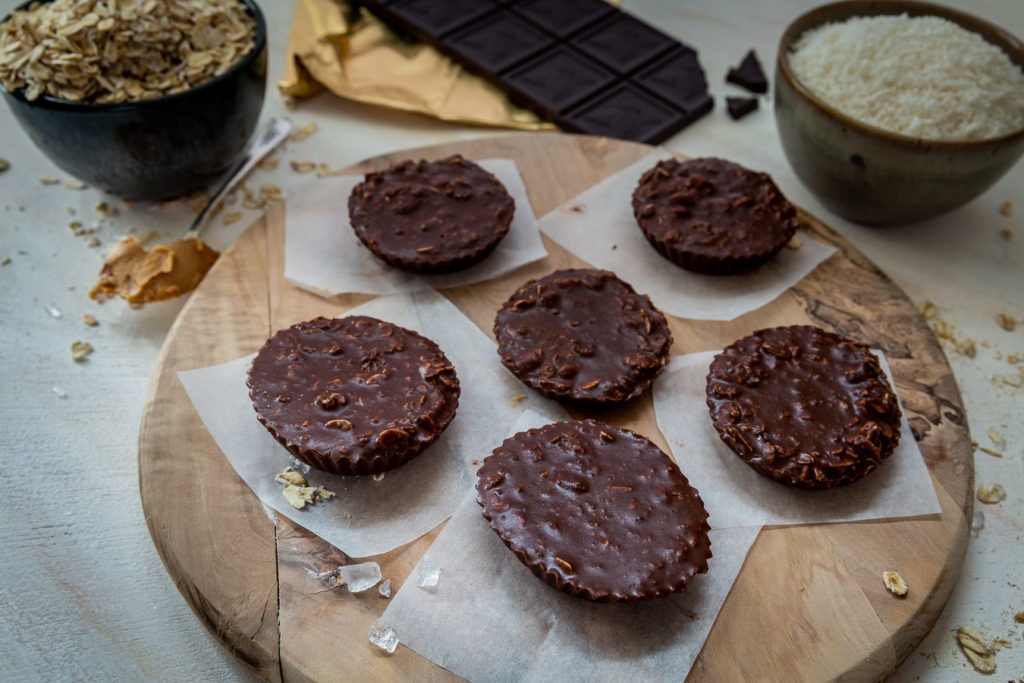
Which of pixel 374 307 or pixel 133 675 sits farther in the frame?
pixel 374 307

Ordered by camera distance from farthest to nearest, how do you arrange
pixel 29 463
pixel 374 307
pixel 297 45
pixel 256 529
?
1. pixel 297 45
2. pixel 374 307
3. pixel 29 463
4. pixel 256 529

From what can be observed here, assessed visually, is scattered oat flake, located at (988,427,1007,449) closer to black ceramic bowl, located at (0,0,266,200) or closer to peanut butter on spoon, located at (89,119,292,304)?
peanut butter on spoon, located at (89,119,292,304)

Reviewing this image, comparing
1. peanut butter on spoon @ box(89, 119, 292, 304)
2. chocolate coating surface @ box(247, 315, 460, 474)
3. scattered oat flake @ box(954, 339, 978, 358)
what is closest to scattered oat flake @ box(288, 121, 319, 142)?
peanut butter on spoon @ box(89, 119, 292, 304)

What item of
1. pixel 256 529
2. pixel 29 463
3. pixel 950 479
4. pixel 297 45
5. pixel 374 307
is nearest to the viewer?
pixel 256 529

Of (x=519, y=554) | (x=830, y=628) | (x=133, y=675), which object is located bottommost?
(x=133, y=675)

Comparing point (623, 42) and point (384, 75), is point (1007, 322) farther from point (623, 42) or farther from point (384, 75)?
point (384, 75)

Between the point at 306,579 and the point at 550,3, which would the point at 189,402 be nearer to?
the point at 306,579

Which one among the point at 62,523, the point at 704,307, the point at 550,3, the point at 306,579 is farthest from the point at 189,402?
the point at 550,3

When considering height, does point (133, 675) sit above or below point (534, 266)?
below
